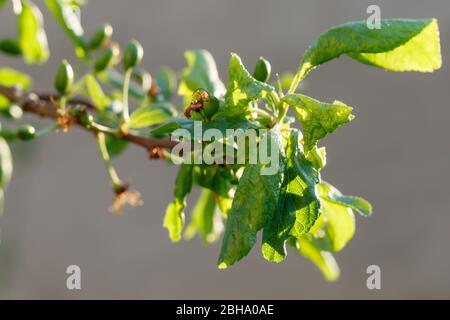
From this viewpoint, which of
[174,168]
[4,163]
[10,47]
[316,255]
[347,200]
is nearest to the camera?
[347,200]

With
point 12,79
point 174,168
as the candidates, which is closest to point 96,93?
point 12,79

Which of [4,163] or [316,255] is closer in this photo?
[316,255]

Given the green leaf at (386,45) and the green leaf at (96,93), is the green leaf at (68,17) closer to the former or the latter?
the green leaf at (96,93)

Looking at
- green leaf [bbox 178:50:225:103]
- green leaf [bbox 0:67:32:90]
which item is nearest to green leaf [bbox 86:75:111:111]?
green leaf [bbox 178:50:225:103]

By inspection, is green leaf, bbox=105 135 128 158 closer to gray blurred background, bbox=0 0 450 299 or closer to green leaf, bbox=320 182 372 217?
green leaf, bbox=320 182 372 217

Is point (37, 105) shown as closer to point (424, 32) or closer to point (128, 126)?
point (128, 126)

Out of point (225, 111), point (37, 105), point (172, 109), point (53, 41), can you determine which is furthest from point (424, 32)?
point (53, 41)

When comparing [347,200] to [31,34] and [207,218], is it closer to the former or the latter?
[207,218]
